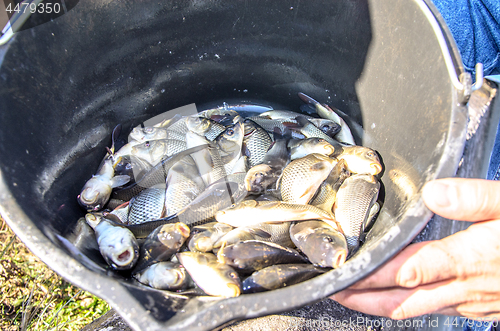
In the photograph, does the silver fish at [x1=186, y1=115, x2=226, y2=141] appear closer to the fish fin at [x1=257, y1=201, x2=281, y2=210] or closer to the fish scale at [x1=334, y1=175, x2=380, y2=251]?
the fish fin at [x1=257, y1=201, x2=281, y2=210]

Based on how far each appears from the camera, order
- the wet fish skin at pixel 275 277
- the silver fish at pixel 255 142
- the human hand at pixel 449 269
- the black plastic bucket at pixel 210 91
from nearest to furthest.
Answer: the black plastic bucket at pixel 210 91 → the human hand at pixel 449 269 → the wet fish skin at pixel 275 277 → the silver fish at pixel 255 142

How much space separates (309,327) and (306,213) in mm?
587

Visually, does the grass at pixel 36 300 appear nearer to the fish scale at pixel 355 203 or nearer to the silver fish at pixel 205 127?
the silver fish at pixel 205 127

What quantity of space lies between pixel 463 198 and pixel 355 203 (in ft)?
1.78

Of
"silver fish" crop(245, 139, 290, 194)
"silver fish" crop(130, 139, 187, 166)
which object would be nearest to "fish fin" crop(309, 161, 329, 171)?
"silver fish" crop(245, 139, 290, 194)

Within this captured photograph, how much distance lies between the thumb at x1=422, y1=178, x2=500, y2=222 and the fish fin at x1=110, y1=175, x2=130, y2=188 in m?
1.65

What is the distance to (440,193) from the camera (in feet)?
3.15

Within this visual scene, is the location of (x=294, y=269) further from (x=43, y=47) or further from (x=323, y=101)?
(x=43, y=47)

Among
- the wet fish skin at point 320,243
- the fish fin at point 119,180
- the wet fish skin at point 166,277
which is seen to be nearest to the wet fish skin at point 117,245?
the wet fish skin at point 166,277

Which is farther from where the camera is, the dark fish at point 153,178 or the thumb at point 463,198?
the dark fish at point 153,178

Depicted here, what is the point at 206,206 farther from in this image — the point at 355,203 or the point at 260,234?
the point at 355,203

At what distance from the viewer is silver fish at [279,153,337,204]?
161cm

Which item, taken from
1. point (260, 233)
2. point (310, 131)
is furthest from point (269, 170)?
point (310, 131)

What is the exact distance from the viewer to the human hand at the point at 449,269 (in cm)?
102
